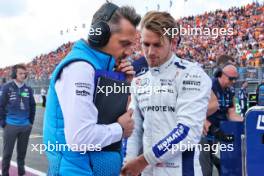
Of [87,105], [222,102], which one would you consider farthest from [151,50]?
[222,102]

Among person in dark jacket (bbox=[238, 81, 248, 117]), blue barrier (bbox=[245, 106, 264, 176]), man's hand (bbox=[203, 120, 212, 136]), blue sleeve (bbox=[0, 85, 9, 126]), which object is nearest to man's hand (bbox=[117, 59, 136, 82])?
blue barrier (bbox=[245, 106, 264, 176])

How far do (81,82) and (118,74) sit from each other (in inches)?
10.8

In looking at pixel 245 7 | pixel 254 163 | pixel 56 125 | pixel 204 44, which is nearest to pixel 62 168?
pixel 56 125

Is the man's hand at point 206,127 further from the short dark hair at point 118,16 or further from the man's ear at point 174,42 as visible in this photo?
the short dark hair at point 118,16

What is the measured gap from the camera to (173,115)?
2395mm

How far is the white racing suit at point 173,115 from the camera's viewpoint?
2.30 metres

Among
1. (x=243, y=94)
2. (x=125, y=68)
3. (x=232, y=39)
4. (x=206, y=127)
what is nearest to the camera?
(x=125, y=68)

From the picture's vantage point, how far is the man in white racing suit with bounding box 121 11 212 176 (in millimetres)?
2301

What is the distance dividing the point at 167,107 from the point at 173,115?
0.06m

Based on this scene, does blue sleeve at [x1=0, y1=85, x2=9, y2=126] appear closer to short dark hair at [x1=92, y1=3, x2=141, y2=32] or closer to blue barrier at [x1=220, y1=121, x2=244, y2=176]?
blue barrier at [x1=220, y1=121, x2=244, y2=176]

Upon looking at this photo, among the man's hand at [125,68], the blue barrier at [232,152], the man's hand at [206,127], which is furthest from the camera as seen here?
the man's hand at [206,127]

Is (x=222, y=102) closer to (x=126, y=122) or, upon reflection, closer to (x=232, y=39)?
(x=126, y=122)

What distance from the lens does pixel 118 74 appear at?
2.05m

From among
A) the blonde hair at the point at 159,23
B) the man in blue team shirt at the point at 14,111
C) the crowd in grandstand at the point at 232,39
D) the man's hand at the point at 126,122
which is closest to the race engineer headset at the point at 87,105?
the man's hand at the point at 126,122
